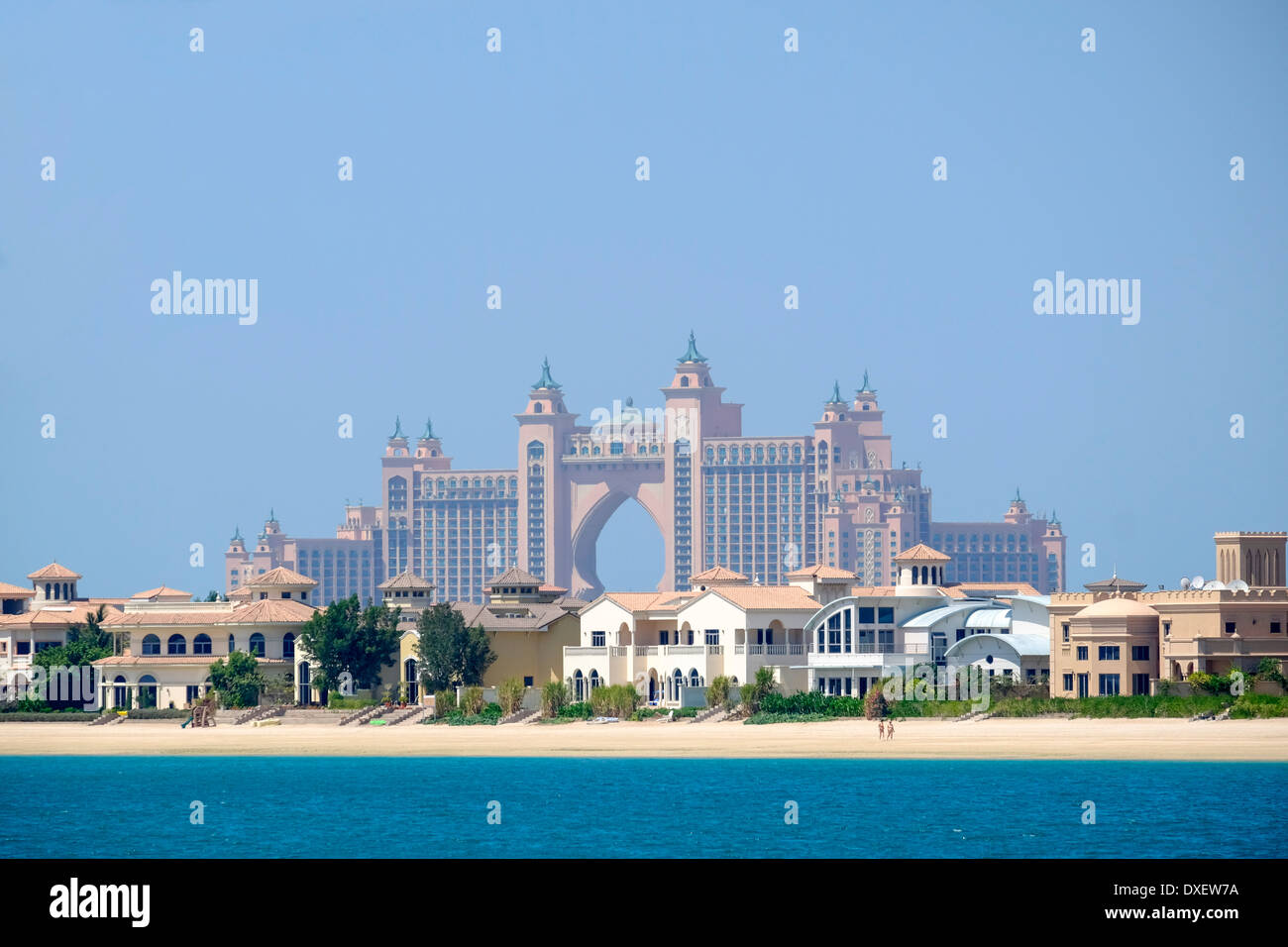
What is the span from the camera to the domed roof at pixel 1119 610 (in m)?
94.2

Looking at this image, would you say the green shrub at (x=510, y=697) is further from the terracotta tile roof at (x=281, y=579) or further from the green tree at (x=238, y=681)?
the terracotta tile roof at (x=281, y=579)

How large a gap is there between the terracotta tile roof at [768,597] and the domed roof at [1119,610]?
1572 centimetres

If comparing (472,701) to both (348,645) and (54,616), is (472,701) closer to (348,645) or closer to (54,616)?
(348,645)

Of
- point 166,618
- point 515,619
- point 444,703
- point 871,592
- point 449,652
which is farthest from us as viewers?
point 166,618

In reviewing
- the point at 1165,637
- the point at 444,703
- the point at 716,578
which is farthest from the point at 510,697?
the point at 1165,637

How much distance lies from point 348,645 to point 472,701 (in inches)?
376

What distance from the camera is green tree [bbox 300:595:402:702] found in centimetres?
10956

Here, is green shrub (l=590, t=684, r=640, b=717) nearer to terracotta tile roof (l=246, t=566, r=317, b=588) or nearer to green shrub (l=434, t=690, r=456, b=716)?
green shrub (l=434, t=690, r=456, b=716)

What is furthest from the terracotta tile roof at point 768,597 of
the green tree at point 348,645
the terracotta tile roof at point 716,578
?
the green tree at point 348,645

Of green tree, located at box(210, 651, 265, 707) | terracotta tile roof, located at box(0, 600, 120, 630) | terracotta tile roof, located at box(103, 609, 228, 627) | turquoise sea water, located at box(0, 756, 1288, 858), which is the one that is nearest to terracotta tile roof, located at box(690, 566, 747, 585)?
green tree, located at box(210, 651, 265, 707)

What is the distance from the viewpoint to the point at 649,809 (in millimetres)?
69188

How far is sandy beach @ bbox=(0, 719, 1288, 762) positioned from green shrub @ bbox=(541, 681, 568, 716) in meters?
2.79
